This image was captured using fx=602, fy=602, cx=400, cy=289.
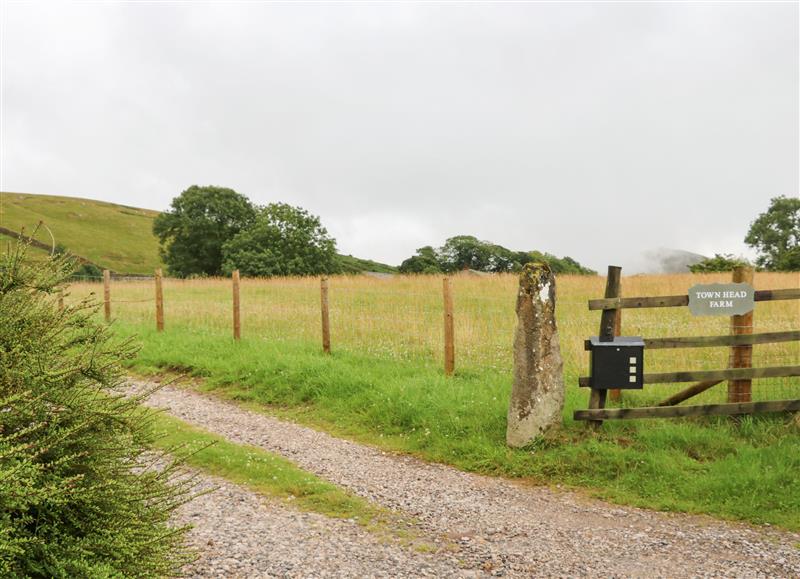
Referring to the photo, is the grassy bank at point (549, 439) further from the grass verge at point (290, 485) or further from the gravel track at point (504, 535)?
the grass verge at point (290, 485)

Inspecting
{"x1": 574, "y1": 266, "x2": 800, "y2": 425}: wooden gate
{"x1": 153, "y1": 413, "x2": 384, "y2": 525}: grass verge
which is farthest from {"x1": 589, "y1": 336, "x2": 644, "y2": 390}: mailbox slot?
{"x1": 153, "y1": 413, "x2": 384, "y2": 525}: grass verge

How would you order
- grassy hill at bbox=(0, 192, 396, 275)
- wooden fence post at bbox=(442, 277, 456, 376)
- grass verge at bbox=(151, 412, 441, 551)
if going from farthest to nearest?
grassy hill at bbox=(0, 192, 396, 275)
wooden fence post at bbox=(442, 277, 456, 376)
grass verge at bbox=(151, 412, 441, 551)

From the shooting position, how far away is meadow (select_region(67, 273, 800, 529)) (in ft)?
22.8

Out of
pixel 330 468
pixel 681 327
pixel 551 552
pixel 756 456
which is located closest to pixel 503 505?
pixel 551 552

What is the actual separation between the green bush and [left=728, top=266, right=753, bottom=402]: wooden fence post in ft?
24.5

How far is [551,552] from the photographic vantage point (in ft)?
17.9

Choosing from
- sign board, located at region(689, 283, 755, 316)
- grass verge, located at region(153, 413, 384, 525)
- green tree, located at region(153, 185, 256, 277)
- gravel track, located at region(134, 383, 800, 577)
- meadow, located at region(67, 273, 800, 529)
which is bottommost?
gravel track, located at region(134, 383, 800, 577)

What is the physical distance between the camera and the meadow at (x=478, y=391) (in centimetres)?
695

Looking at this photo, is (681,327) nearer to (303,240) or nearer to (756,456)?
(756,456)

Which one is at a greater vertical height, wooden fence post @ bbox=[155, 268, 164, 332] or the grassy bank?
wooden fence post @ bbox=[155, 268, 164, 332]

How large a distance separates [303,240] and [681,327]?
129ft

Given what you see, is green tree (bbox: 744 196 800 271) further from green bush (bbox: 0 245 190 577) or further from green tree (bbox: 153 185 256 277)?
green bush (bbox: 0 245 190 577)

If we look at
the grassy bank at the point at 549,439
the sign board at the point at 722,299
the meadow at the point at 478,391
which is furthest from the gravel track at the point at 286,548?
the sign board at the point at 722,299

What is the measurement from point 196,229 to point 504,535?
192ft
